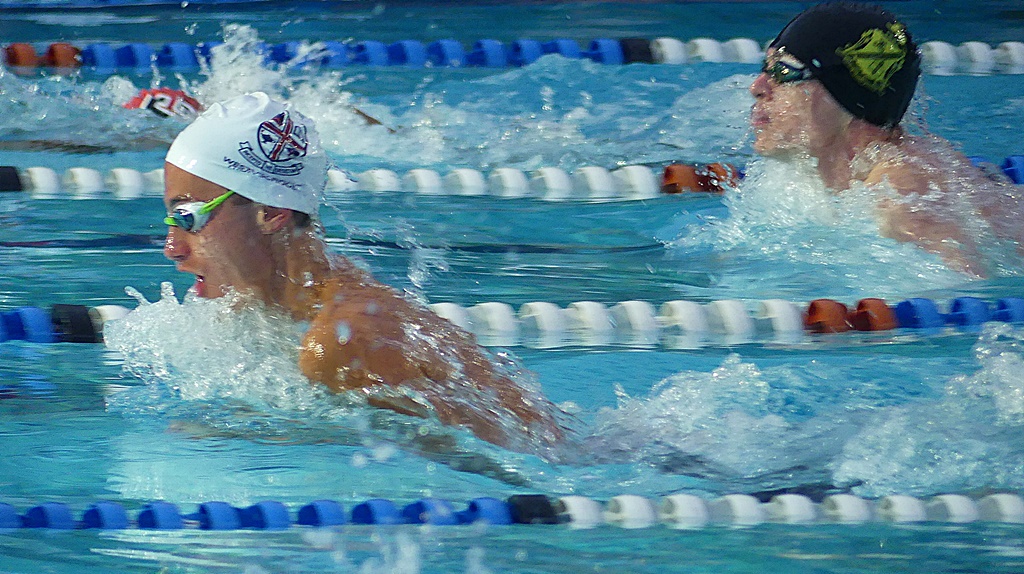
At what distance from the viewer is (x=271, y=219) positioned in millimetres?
2613

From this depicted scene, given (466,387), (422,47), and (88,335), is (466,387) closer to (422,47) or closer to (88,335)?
(88,335)

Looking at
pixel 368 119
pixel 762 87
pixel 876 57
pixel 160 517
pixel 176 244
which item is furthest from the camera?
pixel 368 119

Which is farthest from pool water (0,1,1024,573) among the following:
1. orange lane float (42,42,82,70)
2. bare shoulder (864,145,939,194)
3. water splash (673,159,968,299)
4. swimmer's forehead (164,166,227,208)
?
orange lane float (42,42,82,70)

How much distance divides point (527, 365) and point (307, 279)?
0.81m

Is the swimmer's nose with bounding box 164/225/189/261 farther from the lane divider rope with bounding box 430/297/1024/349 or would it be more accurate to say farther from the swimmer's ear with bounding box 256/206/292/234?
the lane divider rope with bounding box 430/297/1024/349

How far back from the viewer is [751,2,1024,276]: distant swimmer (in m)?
3.72

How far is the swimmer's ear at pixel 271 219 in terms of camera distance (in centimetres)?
261

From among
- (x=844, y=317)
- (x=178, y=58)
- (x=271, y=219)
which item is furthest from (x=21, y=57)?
(x=844, y=317)

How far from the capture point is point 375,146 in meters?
4.91

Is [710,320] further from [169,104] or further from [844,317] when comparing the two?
[169,104]

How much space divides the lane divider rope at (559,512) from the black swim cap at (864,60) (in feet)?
5.24

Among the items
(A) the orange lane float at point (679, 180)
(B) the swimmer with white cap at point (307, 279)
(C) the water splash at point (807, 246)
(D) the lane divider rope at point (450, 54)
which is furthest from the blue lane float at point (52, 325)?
(D) the lane divider rope at point (450, 54)

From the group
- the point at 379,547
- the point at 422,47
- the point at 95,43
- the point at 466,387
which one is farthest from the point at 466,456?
the point at 95,43

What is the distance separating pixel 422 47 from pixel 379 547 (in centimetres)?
394
